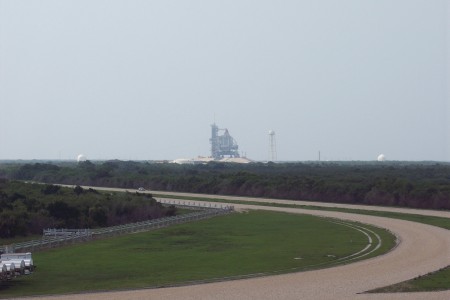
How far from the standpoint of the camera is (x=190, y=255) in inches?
1328

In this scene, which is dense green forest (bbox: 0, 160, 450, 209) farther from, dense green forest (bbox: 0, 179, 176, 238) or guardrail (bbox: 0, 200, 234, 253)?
dense green forest (bbox: 0, 179, 176, 238)

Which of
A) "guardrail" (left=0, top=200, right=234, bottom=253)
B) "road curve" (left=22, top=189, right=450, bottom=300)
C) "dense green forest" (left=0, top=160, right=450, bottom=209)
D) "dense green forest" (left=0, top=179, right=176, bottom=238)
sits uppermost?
"dense green forest" (left=0, top=160, right=450, bottom=209)

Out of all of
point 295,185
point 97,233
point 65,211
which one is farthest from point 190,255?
point 295,185

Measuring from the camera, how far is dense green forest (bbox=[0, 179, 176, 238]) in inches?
1715

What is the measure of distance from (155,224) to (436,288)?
25233mm

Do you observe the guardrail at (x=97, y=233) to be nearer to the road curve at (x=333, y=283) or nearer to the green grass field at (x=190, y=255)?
the green grass field at (x=190, y=255)

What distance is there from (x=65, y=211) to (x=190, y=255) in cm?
1780

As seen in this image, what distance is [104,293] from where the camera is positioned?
961 inches

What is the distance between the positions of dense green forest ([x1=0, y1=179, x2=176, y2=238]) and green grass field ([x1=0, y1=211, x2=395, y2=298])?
20.7 feet

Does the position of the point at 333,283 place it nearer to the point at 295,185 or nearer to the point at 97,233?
the point at 97,233

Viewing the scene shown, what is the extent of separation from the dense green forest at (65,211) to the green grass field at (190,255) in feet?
20.7

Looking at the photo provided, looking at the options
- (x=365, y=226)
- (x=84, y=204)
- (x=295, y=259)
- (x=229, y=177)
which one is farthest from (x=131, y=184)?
(x=295, y=259)

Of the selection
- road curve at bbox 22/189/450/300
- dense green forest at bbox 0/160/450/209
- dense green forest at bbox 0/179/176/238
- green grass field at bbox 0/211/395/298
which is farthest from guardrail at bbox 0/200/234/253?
dense green forest at bbox 0/160/450/209

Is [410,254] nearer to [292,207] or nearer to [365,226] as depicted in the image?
[365,226]
